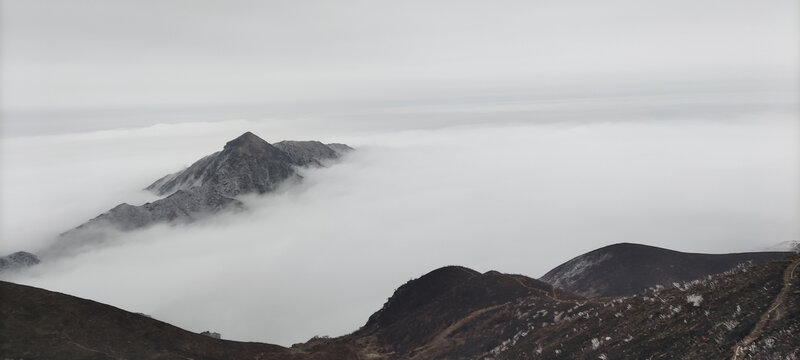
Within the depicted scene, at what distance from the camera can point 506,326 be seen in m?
53.8

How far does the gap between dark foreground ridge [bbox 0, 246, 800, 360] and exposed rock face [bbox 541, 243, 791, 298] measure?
44.4 meters

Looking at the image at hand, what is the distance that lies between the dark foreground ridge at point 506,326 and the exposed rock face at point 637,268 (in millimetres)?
44374

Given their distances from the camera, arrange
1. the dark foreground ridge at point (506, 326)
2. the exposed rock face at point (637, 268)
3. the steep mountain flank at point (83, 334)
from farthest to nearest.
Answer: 1. the exposed rock face at point (637, 268)
2. the steep mountain flank at point (83, 334)
3. the dark foreground ridge at point (506, 326)

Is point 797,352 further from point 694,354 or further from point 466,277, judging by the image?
point 466,277

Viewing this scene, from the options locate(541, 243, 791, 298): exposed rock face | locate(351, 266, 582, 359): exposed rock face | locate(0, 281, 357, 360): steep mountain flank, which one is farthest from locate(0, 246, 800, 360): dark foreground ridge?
locate(541, 243, 791, 298): exposed rock face

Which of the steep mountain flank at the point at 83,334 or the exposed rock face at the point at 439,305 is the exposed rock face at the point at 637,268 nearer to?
the exposed rock face at the point at 439,305

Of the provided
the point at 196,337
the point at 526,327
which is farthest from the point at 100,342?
the point at 526,327

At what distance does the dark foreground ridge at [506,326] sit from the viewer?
867 inches

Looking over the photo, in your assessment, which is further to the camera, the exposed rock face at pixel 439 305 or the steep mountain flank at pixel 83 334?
the exposed rock face at pixel 439 305

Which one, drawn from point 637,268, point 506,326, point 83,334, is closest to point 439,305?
point 506,326

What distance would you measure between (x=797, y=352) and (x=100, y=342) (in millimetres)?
57283

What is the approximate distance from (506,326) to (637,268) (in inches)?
2918

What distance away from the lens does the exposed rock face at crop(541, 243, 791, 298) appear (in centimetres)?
Answer: 9625

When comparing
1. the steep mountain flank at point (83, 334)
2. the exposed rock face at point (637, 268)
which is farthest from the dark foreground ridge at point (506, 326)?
the exposed rock face at point (637, 268)
